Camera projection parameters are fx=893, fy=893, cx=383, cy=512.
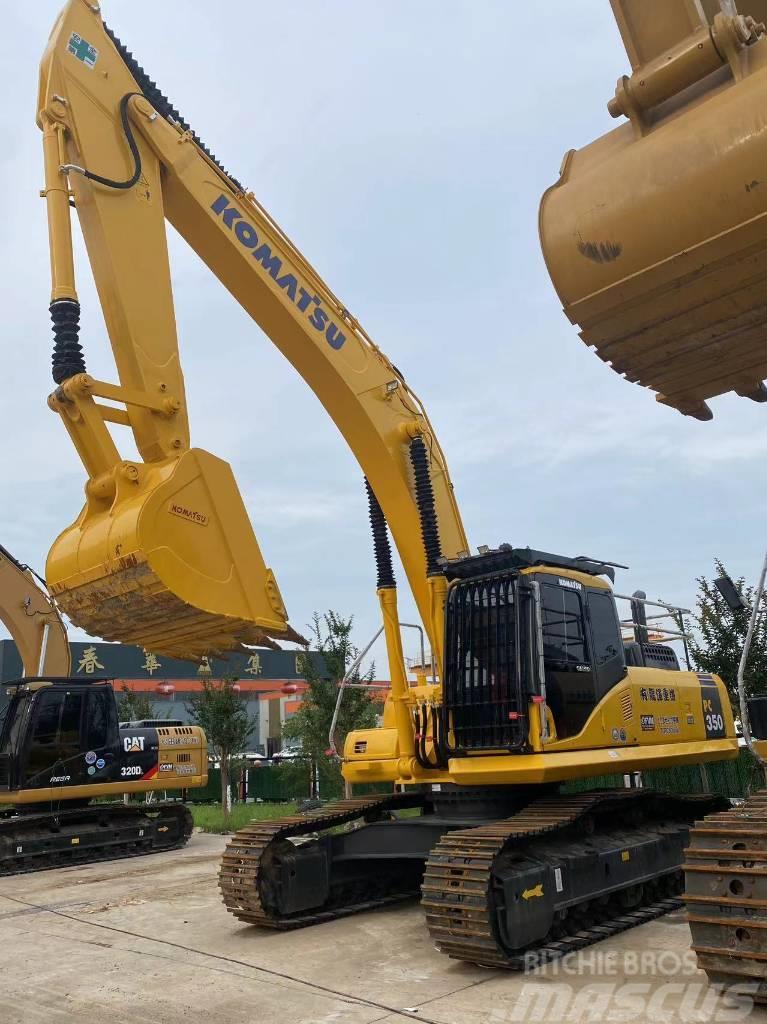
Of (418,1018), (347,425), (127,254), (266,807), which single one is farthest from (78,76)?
(266,807)

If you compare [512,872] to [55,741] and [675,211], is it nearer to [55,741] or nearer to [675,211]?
[675,211]

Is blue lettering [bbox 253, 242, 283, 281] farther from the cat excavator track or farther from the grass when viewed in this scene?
the grass

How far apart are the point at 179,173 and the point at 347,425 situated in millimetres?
2805

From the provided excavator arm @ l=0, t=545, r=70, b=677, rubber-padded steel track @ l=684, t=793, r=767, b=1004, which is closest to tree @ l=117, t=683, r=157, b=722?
excavator arm @ l=0, t=545, r=70, b=677

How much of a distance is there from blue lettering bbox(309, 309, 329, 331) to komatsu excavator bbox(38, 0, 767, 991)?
0.6 inches

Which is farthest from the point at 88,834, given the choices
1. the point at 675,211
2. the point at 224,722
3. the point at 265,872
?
the point at 675,211

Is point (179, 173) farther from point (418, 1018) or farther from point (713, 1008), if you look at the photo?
point (713, 1008)

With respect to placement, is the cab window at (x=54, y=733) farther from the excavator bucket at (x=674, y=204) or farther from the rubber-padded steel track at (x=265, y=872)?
the excavator bucket at (x=674, y=204)

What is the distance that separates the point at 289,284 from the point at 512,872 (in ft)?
18.2

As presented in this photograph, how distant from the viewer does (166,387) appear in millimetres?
7215

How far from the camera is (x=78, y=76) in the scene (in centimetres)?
752

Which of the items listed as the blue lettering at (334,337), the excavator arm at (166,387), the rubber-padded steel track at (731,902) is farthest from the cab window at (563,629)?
the blue lettering at (334,337)

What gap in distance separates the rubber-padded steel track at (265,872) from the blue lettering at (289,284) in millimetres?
4915

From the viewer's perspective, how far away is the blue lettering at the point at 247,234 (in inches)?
329
